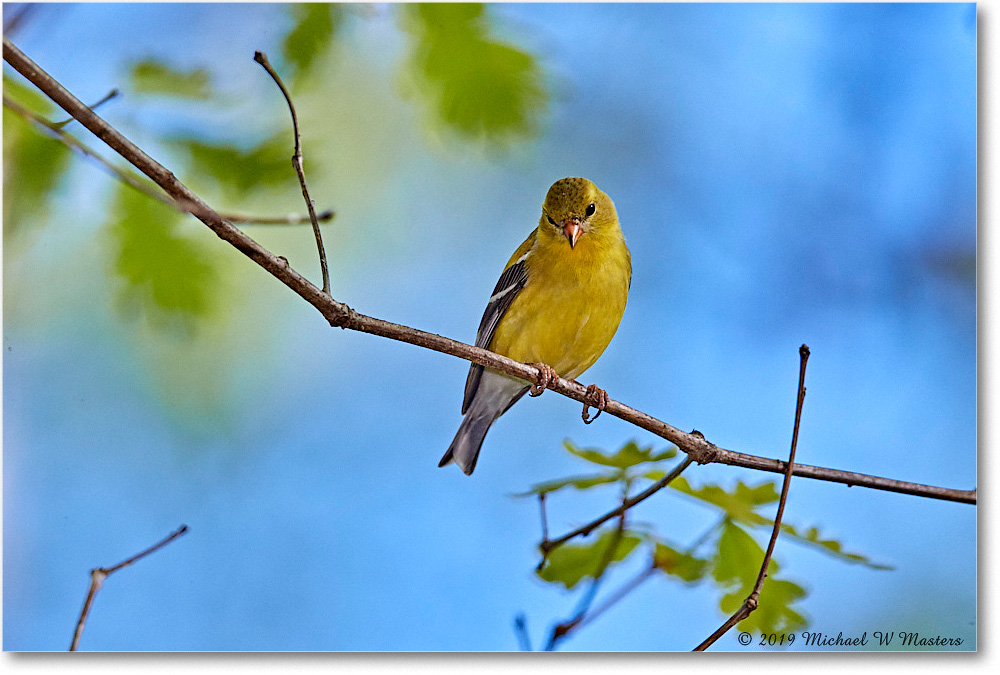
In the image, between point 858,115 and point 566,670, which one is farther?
point 858,115

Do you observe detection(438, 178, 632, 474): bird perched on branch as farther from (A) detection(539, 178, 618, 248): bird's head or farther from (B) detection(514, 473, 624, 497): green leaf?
(B) detection(514, 473, 624, 497): green leaf

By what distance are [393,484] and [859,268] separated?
3.85ft

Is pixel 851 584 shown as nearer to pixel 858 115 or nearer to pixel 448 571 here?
pixel 448 571

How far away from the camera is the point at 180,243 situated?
179 centimetres

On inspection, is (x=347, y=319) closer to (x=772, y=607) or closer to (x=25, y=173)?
(x=25, y=173)

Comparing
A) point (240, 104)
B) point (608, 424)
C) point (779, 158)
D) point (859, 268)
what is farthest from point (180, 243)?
point (859, 268)

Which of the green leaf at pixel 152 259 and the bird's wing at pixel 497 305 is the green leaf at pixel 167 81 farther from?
the bird's wing at pixel 497 305

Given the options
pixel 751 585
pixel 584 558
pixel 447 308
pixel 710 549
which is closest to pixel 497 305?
pixel 447 308

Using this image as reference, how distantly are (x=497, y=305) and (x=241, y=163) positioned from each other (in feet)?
2.13

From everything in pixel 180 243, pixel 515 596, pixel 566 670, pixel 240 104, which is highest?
pixel 240 104

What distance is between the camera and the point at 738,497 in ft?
5.29

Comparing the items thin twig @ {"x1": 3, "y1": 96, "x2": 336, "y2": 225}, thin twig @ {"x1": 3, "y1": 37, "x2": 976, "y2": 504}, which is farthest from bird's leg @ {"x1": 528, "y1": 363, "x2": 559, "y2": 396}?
thin twig @ {"x1": 3, "y1": 96, "x2": 336, "y2": 225}

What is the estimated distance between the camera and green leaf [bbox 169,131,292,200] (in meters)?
1.81

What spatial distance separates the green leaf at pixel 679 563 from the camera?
1686 mm
